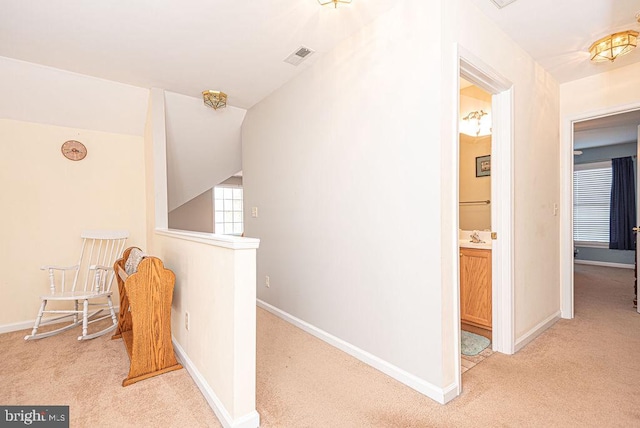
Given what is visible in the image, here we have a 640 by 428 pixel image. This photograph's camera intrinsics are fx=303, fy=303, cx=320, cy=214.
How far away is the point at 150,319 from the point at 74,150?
2.32 m

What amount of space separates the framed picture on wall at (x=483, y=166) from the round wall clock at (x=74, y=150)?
4.28 metres

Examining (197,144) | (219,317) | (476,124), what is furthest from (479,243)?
(197,144)

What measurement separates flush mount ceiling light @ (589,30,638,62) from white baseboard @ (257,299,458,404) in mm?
2689

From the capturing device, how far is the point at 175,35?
7.27 ft

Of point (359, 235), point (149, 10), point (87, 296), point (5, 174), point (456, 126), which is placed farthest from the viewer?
point (5, 174)

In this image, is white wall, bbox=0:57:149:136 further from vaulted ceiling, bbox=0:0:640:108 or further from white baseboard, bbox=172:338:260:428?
white baseboard, bbox=172:338:260:428

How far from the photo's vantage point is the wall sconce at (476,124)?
307 centimetres

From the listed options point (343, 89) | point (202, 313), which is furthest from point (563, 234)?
point (202, 313)

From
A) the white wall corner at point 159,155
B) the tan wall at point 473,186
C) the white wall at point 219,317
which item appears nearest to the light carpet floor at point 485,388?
the white wall at point 219,317

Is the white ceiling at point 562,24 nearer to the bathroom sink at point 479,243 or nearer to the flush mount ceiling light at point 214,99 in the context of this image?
the bathroom sink at point 479,243

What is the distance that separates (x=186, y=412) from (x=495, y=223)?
240 centimetres

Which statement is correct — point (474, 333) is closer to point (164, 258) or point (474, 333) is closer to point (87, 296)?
point (164, 258)

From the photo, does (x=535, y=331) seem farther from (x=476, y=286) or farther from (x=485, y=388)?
(x=485, y=388)

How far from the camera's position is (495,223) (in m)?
2.32
